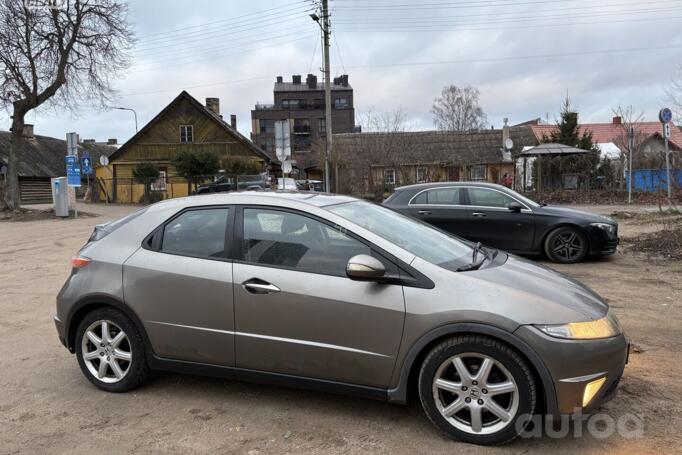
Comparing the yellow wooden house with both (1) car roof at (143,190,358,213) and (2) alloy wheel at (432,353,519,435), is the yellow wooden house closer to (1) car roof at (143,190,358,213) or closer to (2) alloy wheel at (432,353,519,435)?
(1) car roof at (143,190,358,213)

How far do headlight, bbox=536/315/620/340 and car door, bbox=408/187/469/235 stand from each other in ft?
22.0

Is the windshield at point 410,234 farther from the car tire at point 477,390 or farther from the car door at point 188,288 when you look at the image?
the car door at point 188,288

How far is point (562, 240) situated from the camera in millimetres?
9398

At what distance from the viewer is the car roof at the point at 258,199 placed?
13.3 ft

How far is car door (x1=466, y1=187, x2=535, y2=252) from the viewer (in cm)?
955

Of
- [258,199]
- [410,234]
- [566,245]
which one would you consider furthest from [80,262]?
[566,245]

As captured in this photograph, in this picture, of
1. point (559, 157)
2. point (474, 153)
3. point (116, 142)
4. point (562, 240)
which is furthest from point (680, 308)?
point (116, 142)

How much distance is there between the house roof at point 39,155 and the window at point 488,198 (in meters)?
43.5

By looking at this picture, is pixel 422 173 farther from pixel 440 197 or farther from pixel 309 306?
pixel 309 306

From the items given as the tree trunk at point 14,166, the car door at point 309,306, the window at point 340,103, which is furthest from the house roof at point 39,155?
the car door at point 309,306

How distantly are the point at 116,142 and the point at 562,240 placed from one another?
84.2 meters

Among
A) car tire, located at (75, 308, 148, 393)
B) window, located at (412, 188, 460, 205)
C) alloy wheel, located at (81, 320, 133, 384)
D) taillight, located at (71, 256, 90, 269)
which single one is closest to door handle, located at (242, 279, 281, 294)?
car tire, located at (75, 308, 148, 393)

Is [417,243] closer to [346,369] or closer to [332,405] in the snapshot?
[346,369]

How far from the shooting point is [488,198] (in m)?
9.88
